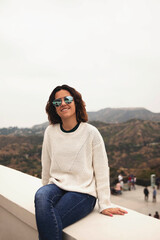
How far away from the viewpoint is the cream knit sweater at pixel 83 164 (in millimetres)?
1338

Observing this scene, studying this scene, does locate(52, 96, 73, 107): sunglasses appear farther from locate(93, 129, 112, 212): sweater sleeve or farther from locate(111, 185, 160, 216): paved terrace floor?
locate(111, 185, 160, 216): paved terrace floor

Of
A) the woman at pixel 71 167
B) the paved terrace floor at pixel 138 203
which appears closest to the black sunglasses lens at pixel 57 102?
the woman at pixel 71 167

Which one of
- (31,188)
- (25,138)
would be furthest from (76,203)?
(25,138)

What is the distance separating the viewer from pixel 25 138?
6488cm

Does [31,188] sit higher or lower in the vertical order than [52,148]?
lower

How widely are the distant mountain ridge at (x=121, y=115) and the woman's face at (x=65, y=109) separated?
82.3 metres

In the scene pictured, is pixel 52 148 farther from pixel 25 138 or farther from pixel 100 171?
pixel 25 138

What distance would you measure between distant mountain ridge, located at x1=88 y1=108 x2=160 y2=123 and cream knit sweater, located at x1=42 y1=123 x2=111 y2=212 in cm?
8240

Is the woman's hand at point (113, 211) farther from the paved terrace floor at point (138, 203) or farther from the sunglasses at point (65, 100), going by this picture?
the paved terrace floor at point (138, 203)

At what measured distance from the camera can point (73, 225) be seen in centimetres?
121

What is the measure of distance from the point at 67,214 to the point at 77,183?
200 mm

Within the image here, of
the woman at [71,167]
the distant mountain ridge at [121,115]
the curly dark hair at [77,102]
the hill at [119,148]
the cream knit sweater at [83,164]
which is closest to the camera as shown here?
the woman at [71,167]

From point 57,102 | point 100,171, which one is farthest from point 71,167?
point 57,102

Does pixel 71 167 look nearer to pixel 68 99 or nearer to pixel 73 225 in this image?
pixel 73 225
